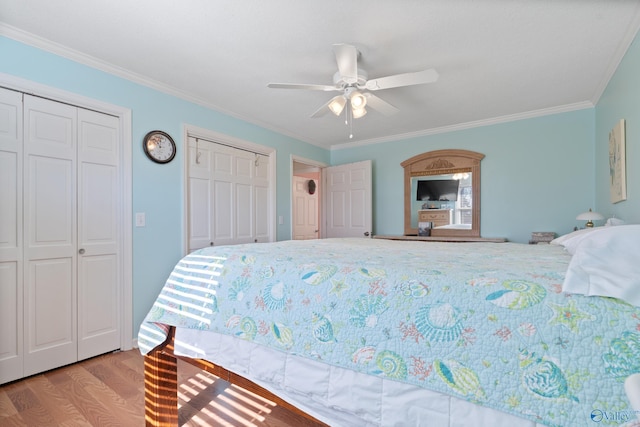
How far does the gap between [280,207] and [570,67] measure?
3291 mm

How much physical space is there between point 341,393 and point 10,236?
2434 millimetres

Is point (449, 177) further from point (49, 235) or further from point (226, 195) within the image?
point (49, 235)

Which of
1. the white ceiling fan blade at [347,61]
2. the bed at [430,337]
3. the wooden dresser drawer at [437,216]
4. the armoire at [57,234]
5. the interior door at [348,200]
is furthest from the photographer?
the interior door at [348,200]

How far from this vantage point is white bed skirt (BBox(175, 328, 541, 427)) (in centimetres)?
83

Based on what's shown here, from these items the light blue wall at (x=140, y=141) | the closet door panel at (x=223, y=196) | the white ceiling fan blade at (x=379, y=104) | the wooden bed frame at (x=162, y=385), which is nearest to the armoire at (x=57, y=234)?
the light blue wall at (x=140, y=141)

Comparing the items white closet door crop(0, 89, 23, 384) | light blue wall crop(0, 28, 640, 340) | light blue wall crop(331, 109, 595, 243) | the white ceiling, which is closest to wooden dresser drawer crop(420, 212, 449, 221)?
light blue wall crop(0, 28, 640, 340)

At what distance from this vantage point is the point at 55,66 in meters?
2.29

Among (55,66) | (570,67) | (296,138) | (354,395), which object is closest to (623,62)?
(570,67)

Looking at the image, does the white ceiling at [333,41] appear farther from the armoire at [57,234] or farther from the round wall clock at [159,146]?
the armoire at [57,234]

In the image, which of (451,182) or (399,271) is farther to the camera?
(451,182)

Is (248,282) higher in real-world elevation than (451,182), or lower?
lower

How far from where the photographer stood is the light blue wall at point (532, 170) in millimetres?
3438

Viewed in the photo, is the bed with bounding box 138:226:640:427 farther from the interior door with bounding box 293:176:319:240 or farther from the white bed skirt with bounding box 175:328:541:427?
the interior door with bounding box 293:176:319:240

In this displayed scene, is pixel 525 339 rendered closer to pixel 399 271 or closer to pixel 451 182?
pixel 399 271
